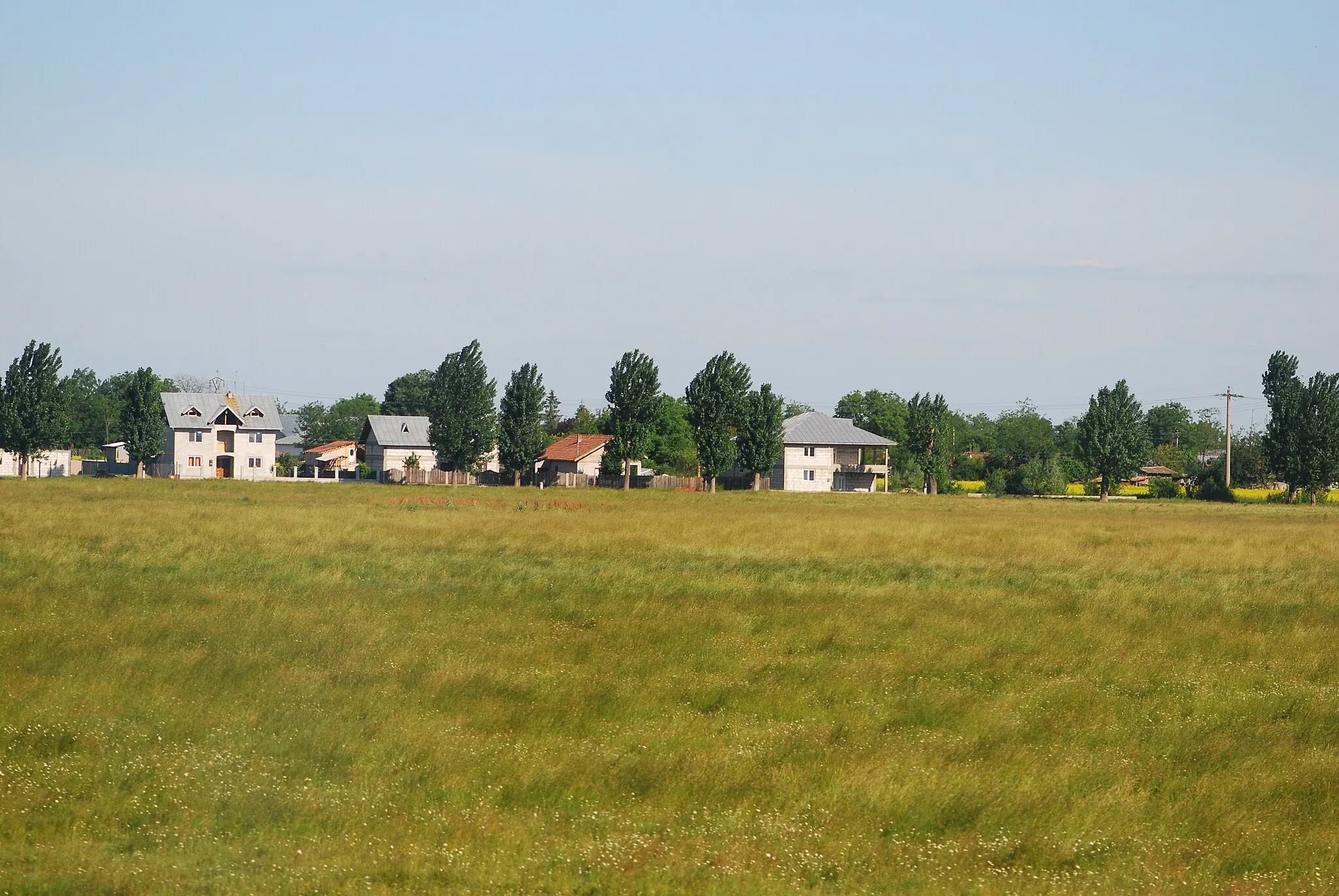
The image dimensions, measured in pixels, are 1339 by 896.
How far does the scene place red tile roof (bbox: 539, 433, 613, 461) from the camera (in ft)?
406

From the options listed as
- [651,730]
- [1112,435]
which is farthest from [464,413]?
[651,730]

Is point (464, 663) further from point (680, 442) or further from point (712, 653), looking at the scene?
point (680, 442)

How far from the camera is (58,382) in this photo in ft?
369

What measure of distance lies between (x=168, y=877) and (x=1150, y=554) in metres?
35.1

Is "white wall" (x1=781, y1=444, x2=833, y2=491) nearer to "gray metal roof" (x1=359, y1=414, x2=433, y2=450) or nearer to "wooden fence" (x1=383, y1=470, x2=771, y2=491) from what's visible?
"wooden fence" (x1=383, y1=470, x2=771, y2=491)

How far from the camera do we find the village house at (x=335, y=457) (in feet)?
490

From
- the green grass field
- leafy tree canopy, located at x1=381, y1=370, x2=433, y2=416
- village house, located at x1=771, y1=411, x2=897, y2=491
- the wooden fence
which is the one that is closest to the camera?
the green grass field

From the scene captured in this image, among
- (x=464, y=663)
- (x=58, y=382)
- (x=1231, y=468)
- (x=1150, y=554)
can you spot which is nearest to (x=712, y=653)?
(x=464, y=663)

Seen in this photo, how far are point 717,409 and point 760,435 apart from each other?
4.89 meters

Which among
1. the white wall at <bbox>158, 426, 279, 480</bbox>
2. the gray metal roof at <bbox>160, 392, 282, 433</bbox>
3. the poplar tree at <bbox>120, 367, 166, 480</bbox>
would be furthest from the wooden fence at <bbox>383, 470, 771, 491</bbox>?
the poplar tree at <bbox>120, 367, 166, 480</bbox>

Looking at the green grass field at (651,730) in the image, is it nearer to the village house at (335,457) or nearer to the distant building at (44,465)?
the distant building at (44,465)

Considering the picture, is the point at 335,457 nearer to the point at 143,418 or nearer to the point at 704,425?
the point at 143,418

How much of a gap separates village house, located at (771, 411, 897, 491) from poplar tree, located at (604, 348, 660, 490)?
18883 mm

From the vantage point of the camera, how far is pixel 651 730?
48.4 ft
